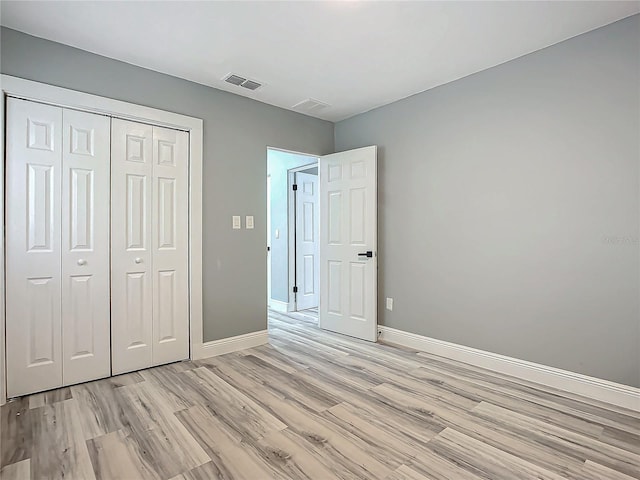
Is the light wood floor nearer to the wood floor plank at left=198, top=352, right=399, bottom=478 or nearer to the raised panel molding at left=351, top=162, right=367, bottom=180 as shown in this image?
the wood floor plank at left=198, top=352, right=399, bottom=478

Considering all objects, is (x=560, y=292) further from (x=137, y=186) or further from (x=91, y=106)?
(x=91, y=106)

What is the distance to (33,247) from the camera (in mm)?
2475

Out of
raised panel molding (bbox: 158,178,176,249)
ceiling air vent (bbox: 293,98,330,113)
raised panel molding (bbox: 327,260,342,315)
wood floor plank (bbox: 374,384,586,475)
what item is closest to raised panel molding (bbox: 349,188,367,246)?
raised panel molding (bbox: 327,260,342,315)

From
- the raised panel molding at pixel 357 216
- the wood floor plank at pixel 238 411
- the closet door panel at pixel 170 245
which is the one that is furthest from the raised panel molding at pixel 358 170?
the wood floor plank at pixel 238 411

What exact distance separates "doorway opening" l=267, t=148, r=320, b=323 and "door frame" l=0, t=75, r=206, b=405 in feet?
6.53

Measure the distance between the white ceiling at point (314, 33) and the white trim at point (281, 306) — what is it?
3138 mm

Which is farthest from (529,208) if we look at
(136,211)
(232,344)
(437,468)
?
(136,211)

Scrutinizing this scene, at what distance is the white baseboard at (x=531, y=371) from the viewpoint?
2309mm

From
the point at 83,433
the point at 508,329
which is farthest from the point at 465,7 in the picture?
the point at 83,433

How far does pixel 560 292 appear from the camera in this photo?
8.46 ft

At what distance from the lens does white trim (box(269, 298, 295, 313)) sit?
5195 mm

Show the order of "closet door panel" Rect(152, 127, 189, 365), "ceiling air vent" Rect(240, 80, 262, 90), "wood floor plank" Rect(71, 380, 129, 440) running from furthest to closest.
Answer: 1. "ceiling air vent" Rect(240, 80, 262, 90)
2. "closet door panel" Rect(152, 127, 189, 365)
3. "wood floor plank" Rect(71, 380, 129, 440)

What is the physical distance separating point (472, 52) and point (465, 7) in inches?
23.7

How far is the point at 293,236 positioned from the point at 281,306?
108 cm
